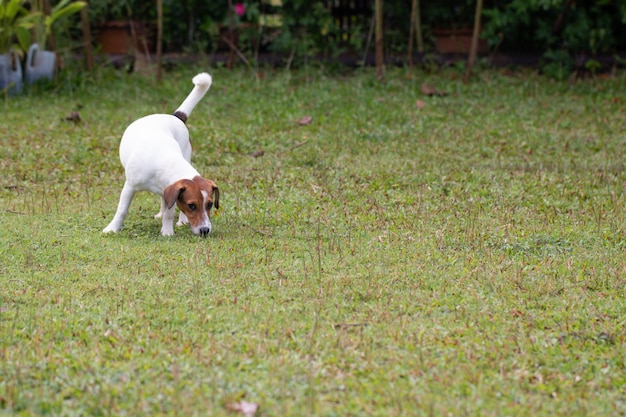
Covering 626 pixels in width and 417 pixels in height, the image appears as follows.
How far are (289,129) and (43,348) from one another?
247 inches

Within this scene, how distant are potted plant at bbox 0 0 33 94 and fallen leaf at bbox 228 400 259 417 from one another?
28.8 ft

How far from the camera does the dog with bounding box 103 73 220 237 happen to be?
572 cm

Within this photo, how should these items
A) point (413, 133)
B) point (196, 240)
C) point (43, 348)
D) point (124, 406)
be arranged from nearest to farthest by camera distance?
1. point (124, 406)
2. point (43, 348)
3. point (196, 240)
4. point (413, 133)

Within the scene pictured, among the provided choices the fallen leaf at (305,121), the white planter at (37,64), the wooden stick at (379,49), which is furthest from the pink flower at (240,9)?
the fallen leaf at (305,121)

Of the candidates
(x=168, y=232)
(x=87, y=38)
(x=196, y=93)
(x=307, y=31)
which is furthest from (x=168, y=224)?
(x=307, y=31)

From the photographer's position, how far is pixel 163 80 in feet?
41.8

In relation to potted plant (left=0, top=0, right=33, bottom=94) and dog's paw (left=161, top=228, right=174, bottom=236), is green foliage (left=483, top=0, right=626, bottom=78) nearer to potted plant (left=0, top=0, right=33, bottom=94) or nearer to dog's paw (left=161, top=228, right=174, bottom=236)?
potted plant (left=0, top=0, right=33, bottom=94)

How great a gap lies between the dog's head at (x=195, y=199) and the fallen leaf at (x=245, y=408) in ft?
7.89

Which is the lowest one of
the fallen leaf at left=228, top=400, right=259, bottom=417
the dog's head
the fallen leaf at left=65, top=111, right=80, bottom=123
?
the fallen leaf at left=65, top=111, right=80, bottom=123

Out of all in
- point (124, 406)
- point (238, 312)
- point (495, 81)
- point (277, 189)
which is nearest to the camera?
point (124, 406)

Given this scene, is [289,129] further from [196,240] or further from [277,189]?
[196,240]

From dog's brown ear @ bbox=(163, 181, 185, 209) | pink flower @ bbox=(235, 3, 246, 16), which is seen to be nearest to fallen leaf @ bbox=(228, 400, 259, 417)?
dog's brown ear @ bbox=(163, 181, 185, 209)

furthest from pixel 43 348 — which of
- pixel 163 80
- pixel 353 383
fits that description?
pixel 163 80

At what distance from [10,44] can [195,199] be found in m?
6.81
